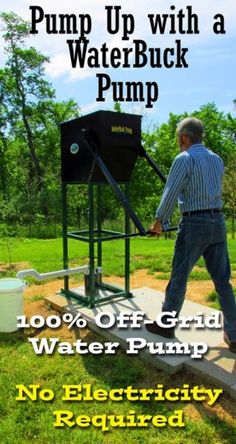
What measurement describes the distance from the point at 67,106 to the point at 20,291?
28.3m

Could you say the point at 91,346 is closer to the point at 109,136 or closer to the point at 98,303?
the point at 98,303

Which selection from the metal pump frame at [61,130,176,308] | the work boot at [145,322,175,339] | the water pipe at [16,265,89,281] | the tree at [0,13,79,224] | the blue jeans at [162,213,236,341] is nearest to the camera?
the blue jeans at [162,213,236,341]

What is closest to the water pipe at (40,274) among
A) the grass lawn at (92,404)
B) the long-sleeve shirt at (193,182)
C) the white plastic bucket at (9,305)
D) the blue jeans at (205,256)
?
the white plastic bucket at (9,305)

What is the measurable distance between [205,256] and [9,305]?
7.09 ft

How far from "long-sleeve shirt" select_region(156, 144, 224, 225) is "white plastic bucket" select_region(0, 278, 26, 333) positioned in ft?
6.25

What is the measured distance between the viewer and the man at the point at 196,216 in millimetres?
3371

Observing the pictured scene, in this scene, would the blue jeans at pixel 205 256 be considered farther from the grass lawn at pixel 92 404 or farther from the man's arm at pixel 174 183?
the grass lawn at pixel 92 404

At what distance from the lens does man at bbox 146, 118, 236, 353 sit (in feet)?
11.1

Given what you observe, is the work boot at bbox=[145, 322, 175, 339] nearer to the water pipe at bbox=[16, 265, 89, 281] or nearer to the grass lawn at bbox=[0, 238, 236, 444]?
the grass lawn at bbox=[0, 238, 236, 444]

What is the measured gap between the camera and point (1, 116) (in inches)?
1070

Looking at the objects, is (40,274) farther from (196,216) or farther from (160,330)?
(196,216)

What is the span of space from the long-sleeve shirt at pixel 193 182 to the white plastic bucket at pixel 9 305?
1.91m

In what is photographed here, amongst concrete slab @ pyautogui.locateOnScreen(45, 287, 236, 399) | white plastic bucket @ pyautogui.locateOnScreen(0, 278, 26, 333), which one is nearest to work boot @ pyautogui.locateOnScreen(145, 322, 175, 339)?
concrete slab @ pyautogui.locateOnScreen(45, 287, 236, 399)

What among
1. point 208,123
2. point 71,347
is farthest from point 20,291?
point 208,123
